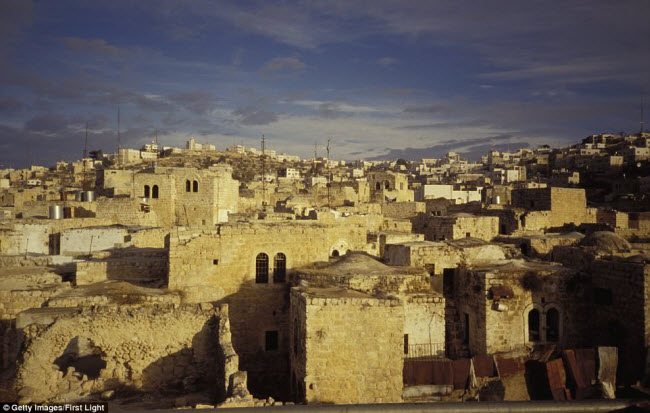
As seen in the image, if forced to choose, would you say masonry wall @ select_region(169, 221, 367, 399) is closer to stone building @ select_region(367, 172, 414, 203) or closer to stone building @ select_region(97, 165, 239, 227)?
stone building @ select_region(97, 165, 239, 227)

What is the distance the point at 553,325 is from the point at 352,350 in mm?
7038

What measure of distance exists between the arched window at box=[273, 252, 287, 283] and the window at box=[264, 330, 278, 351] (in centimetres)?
161

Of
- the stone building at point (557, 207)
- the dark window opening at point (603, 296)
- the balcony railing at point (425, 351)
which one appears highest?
the stone building at point (557, 207)

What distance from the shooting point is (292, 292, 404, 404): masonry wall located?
10828 millimetres

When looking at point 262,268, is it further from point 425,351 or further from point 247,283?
point 425,351

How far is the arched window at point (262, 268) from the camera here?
48.4 feet

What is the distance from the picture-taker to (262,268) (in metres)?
14.8

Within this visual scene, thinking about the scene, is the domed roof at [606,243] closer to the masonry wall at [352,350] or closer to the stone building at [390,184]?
the masonry wall at [352,350]

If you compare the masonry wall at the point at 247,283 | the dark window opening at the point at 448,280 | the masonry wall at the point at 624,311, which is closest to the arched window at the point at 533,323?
the masonry wall at the point at 624,311

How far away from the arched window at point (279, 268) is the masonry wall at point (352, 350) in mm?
3884

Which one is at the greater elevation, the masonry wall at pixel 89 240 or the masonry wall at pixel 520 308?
the masonry wall at pixel 89 240

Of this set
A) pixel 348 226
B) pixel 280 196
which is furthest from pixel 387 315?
pixel 280 196

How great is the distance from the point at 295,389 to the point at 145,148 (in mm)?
114371

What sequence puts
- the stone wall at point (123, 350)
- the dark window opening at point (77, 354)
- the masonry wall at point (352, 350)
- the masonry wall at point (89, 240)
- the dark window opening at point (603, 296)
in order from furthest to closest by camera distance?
the masonry wall at point (89, 240) < the dark window opening at point (603, 296) < the masonry wall at point (352, 350) < the dark window opening at point (77, 354) < the stone wall at point (123, 350)
